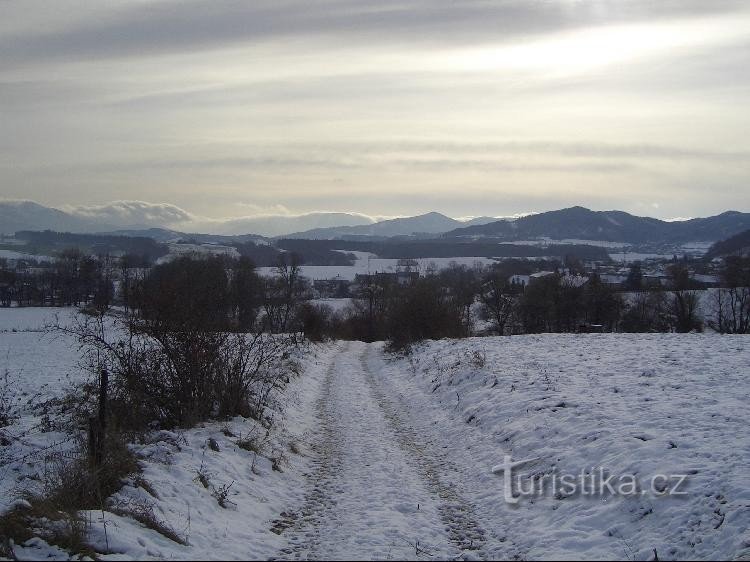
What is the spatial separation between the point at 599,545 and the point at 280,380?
14750mm

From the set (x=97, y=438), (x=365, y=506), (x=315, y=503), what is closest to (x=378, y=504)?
(x=365, y=506)

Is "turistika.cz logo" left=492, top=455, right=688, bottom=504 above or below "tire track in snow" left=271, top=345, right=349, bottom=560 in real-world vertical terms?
above

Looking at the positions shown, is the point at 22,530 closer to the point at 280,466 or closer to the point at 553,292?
the point at 280,466

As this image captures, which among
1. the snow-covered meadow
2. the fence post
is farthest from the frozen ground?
the fence post

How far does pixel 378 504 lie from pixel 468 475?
248 centimetres

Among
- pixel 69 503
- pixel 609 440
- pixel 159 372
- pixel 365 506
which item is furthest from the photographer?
pixel 159 372

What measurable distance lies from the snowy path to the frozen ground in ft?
0.11

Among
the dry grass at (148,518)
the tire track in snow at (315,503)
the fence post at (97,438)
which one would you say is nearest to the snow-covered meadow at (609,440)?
the tire track in snow at (315,503)

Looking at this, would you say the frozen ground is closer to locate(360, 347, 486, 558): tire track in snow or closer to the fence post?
locate(360, 347, 486, 558): tire track in snow

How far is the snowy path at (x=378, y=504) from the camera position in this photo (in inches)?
288

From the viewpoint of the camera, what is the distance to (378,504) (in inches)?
348

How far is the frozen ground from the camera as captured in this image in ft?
23.0

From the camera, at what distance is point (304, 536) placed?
7.74 meters

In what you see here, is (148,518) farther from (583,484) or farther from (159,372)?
(583,484)
